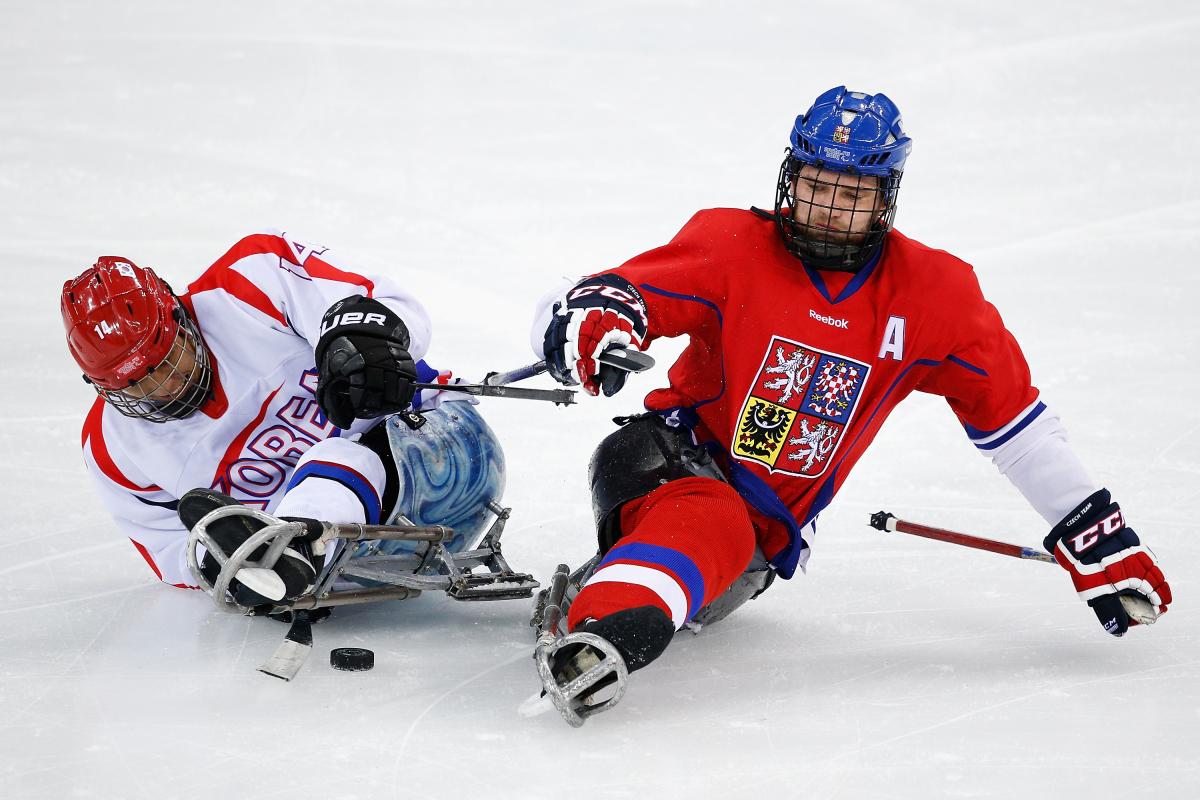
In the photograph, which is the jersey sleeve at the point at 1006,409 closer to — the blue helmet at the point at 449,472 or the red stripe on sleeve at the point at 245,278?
the blue helmet at the point at 449,472

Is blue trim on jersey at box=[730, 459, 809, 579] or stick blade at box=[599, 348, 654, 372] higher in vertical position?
stick blade at box=[599, 348, 654, 372]

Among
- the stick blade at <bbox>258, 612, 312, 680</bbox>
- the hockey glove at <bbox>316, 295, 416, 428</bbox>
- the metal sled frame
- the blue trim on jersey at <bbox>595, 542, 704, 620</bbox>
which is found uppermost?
the hockey glove at <bbox>316, 295, 416, 428</bbox>

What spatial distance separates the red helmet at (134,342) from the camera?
273 cm

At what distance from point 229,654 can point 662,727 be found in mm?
907

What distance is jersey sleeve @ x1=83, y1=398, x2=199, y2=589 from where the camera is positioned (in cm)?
302

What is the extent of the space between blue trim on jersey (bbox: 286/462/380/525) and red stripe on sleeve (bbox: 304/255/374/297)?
0.39m

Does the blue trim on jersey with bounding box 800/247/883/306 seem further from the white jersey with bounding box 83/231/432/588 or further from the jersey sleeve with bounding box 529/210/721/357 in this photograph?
the white jersey with bounding box 83/231/432/588

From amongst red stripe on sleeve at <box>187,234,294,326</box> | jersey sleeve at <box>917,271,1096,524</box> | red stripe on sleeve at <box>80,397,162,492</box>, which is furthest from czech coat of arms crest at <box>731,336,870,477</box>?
red stripe on sleeve at <box>80,397,162,492</box>

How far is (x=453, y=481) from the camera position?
3029 millimetres

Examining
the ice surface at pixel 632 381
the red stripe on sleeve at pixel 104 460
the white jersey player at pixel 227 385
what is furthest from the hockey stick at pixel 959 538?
the red stripe on sleeve at pixel 104 460

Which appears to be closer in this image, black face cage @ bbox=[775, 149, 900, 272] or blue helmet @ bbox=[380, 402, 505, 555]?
black face cage @ bbox=[775, 149, 900, 272]

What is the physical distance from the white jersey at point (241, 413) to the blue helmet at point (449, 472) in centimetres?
13

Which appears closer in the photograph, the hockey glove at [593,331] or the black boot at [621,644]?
the black boot at [621,644]

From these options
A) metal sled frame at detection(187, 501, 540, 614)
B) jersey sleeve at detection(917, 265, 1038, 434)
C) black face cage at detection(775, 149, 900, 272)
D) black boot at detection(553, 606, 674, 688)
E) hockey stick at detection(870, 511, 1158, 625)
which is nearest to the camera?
black boot at detection(553, 606, 674, 688)
